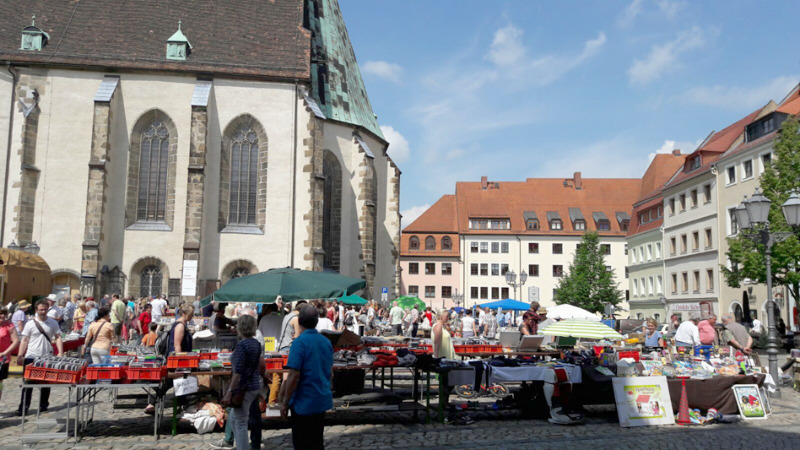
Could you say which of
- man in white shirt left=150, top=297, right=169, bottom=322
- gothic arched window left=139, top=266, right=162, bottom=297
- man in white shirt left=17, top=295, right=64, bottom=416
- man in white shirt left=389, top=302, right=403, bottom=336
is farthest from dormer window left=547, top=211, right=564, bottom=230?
man in white shirt left=17, top=295, right=64, bottom=416

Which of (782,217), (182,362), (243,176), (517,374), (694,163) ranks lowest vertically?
(517,374)

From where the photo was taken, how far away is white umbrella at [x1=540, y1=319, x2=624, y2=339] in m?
11.8

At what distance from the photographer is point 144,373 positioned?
863cm

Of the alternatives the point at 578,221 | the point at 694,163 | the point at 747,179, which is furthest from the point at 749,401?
the point at 578,221

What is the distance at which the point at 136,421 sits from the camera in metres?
9.79

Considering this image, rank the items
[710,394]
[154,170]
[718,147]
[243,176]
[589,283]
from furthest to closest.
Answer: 1. [589,283]
2. [718,147]
3. [243,176]
4. [154,170]
5. [710,394]

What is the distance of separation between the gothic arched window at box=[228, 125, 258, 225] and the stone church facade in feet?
0.15

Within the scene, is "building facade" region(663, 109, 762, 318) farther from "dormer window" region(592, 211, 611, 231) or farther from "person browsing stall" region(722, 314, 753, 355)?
"person browsing stall" region(722, 314, 753, 355)

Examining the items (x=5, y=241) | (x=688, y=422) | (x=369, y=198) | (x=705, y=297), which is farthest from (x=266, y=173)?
(x=705, y=297)

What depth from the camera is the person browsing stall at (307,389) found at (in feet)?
18.3

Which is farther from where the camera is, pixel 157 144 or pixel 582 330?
pixel 157 144

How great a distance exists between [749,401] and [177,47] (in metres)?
27.4

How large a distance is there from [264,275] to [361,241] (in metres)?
22.0

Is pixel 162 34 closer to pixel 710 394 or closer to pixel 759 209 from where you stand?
pixel 759 209
